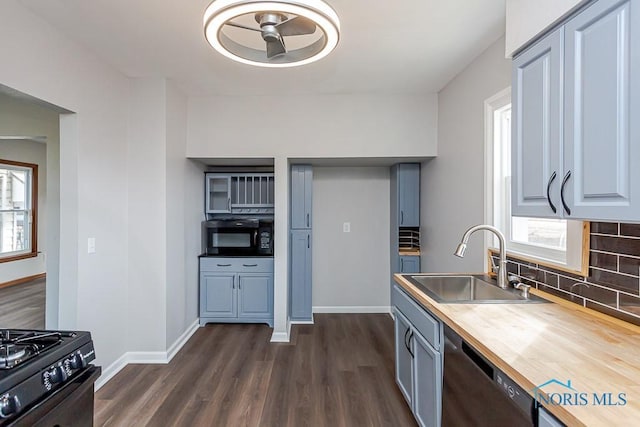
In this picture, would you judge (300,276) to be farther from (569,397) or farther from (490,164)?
(569,397)

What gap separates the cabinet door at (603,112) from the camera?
1009 mm

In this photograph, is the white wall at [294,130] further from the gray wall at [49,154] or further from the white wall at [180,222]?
the gray wall at [49,154]

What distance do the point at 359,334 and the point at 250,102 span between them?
2.80 m

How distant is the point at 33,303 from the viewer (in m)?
4.36

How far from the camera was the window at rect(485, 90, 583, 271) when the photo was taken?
1.88 meters

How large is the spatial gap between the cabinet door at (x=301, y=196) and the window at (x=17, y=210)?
4817mm

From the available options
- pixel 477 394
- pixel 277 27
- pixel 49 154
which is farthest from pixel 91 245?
pixel 477 394

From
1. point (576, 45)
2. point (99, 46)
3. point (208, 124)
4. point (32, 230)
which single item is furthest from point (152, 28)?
point (32, 230)

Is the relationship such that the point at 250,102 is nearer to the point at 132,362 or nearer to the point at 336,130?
the point at 336,130

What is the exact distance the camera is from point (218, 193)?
4.02 m

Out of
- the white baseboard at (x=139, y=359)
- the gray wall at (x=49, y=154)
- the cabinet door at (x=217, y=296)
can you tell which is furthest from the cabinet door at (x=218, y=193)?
the white baseboard at (x=139, y=359)

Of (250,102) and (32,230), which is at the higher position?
(250,102)

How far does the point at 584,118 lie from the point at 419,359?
1.44 m

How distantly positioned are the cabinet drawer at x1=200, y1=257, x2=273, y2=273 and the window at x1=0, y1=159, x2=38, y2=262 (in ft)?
13.0
